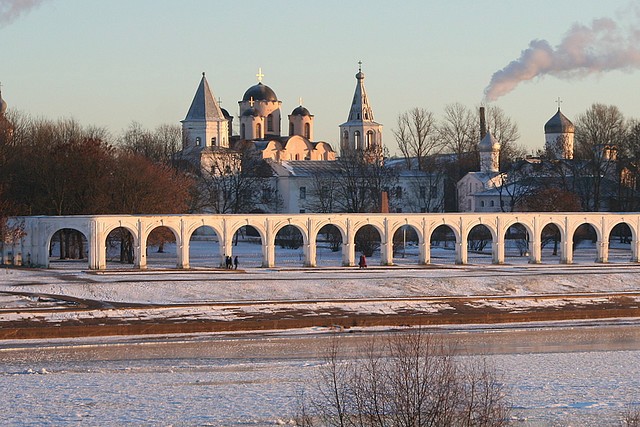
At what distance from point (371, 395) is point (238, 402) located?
17.3 feet

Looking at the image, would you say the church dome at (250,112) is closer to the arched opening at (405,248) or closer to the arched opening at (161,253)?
the arched opening at (405,248)

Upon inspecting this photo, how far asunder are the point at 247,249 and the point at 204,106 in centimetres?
2631

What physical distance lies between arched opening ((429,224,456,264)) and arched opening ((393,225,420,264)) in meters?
0.87

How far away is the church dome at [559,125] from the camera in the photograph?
91250mm

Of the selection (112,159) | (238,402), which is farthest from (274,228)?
(238,402)

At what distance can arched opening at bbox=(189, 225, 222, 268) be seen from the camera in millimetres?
55594

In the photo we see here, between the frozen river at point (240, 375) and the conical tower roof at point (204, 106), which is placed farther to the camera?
the conical tower roof at point (204, 106)

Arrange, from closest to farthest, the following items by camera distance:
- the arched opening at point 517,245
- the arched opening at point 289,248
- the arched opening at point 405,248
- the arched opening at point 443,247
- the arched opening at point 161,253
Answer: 1. the arched opening at point 161,253
2. the arched opening at point 289,248
3. the arched opening at point 405,248
4. the arched opening at point 443,247
5. the arched opening at point 517,245

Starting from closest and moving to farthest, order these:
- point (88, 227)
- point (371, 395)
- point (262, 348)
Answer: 1. point (371, 395)
2. point (262, 348)
3. point (88, 227)

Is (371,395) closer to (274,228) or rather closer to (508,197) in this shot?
(274,228)

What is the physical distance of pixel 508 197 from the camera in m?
81.6

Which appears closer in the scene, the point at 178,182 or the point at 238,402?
the point at 238,402

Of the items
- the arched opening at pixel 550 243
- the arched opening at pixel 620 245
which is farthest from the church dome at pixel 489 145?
the arched opening at pixel 550 243

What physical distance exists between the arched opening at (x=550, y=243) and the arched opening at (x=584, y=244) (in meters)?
0.92
